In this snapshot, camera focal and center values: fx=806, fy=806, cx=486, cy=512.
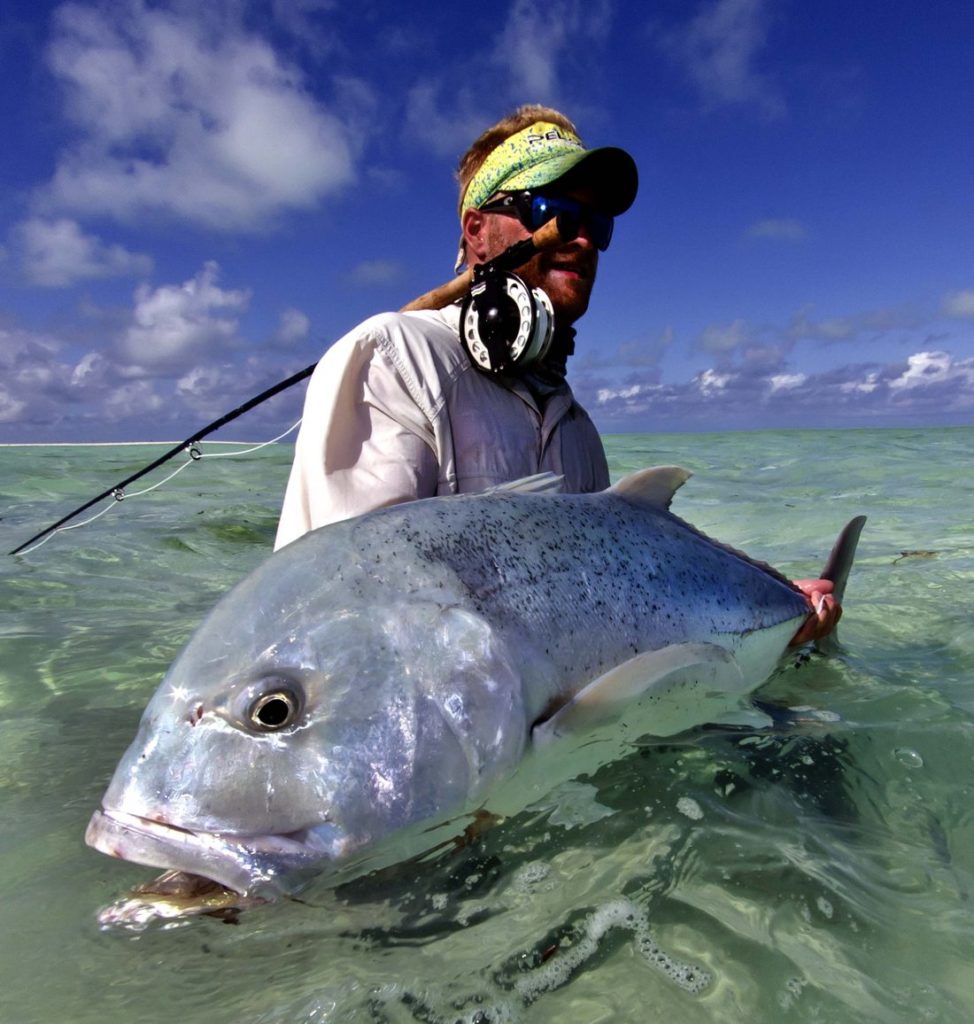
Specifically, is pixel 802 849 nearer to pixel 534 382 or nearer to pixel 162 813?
pixel 162 813

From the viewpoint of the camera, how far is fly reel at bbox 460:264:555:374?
276 cm

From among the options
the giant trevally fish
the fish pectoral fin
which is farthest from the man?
the fish pectoral fin

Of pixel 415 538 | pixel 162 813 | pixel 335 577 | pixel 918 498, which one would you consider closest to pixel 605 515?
pixel 415 538

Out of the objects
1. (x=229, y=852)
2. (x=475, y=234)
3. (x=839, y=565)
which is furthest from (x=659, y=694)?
(x=475, y=234)

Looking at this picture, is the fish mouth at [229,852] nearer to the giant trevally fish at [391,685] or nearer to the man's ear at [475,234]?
the giant trevally fish at [391,685]

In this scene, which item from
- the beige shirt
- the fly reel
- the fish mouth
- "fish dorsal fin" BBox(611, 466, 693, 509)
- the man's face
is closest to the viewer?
the fish mouth

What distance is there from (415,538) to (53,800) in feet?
4.82

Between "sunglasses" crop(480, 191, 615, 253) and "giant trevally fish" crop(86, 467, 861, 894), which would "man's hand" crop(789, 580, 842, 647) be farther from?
"sunglasses" crop(480, 191, 615, 253)

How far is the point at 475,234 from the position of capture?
3355 millimetres

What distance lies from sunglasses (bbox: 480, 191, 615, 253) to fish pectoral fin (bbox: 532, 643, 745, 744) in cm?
178

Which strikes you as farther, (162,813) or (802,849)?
(802,849)

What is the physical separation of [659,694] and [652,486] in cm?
70

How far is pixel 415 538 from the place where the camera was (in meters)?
1.89

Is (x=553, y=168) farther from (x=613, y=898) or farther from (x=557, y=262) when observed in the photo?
(x=613, y=898)
